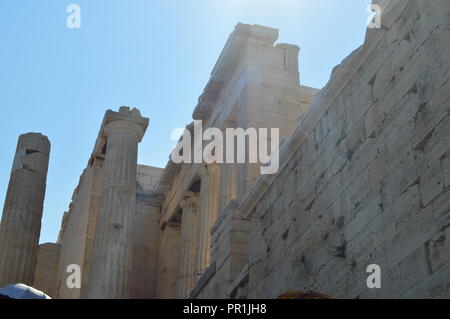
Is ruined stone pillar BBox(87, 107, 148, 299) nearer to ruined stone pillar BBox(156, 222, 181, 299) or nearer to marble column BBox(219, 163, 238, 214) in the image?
marble column BBox(219, 163, 238, 214)

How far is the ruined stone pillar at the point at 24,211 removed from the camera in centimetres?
2555

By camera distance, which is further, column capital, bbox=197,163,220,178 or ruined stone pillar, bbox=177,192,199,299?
ruined stone pillar, bbox=177,192,199,299

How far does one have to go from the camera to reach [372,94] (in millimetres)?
11969

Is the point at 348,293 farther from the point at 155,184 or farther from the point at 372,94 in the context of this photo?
the point at 155,184

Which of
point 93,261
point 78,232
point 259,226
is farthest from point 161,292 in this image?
point 259,226

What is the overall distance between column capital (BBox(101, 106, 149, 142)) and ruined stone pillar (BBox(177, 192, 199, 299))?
2.88m

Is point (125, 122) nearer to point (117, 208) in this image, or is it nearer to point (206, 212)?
point (117, 208)

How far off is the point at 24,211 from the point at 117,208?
3.68 meters

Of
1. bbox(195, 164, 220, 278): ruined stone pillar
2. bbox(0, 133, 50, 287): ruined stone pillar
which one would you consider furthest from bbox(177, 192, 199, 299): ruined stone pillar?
bbox(0, 133, 50, 287): ruined stone pillar

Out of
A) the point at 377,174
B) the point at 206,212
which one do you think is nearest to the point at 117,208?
the point at 206,212

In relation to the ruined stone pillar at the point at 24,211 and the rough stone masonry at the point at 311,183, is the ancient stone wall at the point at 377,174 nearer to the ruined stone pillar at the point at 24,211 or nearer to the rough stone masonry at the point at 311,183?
the rough stone masonry at the point at 311,183

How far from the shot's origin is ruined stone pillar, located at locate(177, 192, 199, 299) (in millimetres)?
25516

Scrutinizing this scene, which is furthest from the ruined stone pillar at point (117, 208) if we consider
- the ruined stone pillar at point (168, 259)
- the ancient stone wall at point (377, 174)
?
the ancient stone wall at point (377, 174)

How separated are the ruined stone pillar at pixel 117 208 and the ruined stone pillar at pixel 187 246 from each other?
7.51ft
